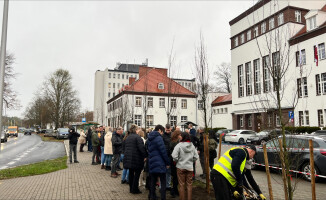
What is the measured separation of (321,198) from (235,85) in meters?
36.3

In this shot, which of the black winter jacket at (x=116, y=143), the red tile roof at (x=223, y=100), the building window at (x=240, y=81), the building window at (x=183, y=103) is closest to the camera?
the black winter jacket at (x=116, y=143)

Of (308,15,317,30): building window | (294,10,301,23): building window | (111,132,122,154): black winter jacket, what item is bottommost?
(111,132,122,154): black winter jacket

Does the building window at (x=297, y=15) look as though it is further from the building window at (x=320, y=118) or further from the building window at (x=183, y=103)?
the building window at (x=183, y=103)

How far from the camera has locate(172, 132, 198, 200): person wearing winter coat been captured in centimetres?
587

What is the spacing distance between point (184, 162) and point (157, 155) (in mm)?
755

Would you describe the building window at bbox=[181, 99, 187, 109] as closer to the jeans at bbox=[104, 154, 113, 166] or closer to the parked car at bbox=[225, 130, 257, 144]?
the parked car at bbox=[225, 130, 257, 144]

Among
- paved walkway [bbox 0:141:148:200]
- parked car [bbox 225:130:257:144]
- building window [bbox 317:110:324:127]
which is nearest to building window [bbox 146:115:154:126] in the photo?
parked car [bbox 225:130:257:144]

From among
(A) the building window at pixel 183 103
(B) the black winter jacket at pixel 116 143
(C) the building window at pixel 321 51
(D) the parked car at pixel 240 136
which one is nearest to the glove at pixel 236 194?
(B) the black winter jacket at pixel 116 143

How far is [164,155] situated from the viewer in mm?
6238

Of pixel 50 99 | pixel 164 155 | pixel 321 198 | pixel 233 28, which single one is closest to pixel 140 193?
pixel 164 155

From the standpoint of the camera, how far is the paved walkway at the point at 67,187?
6957 mm

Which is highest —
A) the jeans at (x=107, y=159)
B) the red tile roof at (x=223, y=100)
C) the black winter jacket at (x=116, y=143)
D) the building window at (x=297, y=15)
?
the building window at (x=297, y=15)

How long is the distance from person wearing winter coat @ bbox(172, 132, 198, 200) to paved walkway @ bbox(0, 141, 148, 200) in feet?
4.75

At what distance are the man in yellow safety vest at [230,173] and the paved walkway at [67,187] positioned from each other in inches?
128
